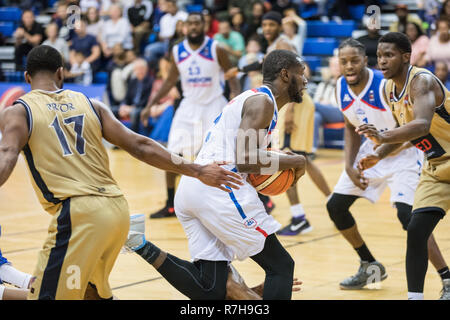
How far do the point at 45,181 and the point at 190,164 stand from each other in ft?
2.61

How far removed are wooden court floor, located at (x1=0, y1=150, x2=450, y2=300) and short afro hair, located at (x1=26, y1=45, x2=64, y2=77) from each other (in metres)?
2.20

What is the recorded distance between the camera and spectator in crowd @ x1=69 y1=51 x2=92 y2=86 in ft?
54.6

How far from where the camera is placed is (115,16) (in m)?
17.5

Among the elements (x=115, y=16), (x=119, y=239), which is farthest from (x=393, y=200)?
(x=115, y=16)

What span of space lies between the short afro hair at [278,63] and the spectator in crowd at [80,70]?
12.5 meters

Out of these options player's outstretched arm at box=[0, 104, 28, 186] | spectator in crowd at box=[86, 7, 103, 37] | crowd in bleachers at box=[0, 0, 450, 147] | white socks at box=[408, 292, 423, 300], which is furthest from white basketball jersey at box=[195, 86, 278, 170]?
spectator in crowd at box=[86, 7, 103, 37]

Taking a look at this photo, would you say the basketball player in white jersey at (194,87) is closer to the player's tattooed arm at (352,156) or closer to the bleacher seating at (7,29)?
the player's tattooed arm at (352,156)

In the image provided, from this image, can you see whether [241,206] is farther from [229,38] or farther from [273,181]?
[229,38]

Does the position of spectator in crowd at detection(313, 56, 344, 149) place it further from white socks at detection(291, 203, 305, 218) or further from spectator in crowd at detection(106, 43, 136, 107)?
white socks at detection(291, 203, 305, 218)

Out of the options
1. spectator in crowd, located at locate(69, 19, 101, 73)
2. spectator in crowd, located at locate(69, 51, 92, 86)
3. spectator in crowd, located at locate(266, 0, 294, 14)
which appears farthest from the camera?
spectator in crowd, located at locate(69, 19, 101, 73)

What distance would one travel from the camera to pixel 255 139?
4.28m

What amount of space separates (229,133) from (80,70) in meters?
12.8

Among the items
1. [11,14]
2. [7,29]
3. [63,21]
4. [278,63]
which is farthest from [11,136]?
[11,14]

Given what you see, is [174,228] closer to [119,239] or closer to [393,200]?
[393,200]
